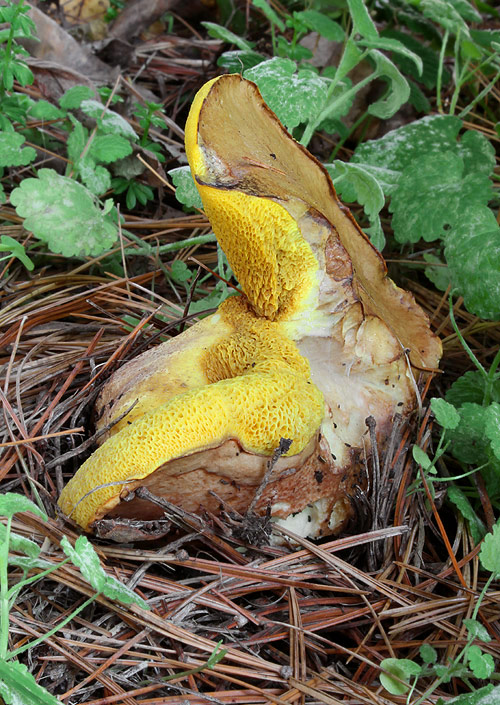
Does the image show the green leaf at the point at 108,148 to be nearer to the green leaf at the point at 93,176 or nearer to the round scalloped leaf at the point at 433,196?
the green leaf at the point at 93,176

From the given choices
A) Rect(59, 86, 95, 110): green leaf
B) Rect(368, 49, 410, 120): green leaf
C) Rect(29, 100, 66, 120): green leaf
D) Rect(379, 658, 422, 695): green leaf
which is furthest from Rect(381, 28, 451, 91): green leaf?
Rect(379, 658, 422, 695): green leaf

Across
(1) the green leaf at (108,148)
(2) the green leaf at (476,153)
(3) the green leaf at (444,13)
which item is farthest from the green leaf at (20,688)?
(3) the green leaf at (444,13)

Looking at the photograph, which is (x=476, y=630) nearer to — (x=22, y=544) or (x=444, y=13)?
(x=22, y=544)

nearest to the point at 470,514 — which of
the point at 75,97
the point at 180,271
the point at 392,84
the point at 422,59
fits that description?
the point at 180,271

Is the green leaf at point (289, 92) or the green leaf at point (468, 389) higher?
the green leaf at point (289, 92)

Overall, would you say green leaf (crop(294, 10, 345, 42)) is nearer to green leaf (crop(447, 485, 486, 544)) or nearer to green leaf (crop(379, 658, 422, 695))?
green leaf (crop(447, 485, 486, 544))

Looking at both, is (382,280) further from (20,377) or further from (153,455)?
(20,377)
